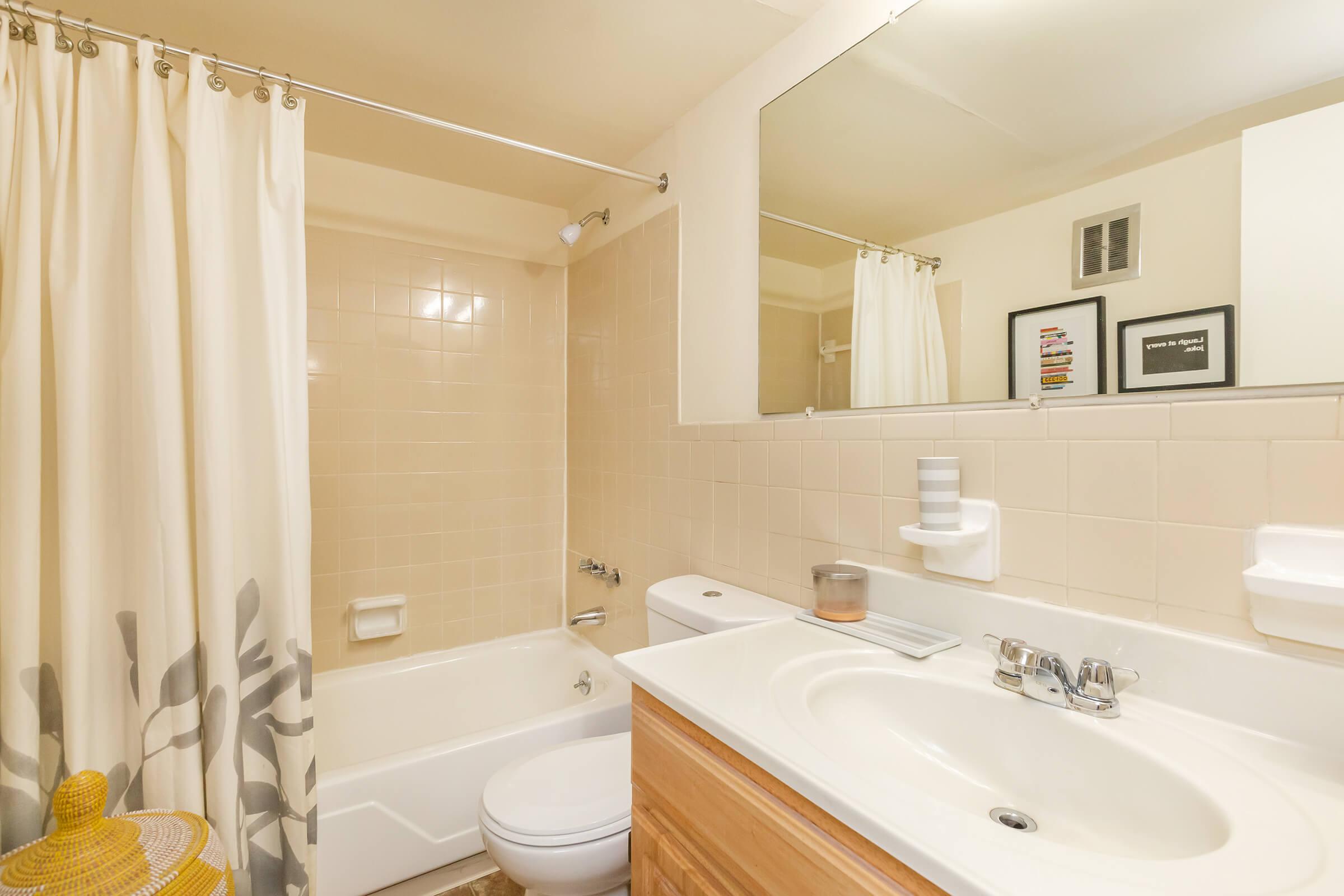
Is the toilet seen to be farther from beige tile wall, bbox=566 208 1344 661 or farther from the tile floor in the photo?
the tile floor

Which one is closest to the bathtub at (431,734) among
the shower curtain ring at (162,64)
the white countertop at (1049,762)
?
the white countertop at (1049,762)

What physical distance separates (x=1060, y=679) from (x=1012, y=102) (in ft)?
3.04

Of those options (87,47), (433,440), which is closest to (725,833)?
(87,47)

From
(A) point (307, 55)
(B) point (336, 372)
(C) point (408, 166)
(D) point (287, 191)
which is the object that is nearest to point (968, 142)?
(D) point (287, 191)

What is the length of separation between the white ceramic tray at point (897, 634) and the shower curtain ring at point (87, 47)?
1773mm

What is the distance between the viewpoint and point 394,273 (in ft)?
7.06

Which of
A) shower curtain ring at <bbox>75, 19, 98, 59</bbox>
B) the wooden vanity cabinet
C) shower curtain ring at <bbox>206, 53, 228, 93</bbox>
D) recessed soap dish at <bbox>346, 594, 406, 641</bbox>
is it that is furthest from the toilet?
shower curtain ring at <bbox>75, 19, 98, 59</bbox>

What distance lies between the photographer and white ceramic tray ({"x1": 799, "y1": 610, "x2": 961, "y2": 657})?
95 cm

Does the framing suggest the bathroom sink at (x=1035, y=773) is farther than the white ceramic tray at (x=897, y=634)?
No

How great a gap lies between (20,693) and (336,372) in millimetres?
1284

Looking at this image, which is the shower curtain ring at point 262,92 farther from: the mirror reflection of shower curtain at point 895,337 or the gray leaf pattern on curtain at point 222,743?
the mirror reflection of shower curtain at point 895,337

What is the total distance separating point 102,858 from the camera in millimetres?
832

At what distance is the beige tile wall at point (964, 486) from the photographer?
0.71m

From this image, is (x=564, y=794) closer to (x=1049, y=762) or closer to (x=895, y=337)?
(x=1049, y=762)
